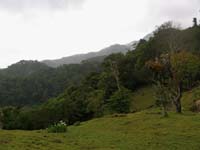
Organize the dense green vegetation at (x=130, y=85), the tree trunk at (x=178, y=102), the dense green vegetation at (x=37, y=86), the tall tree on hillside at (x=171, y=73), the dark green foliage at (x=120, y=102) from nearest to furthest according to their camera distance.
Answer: the tree trunk at (x=178, y=102) → the tall tree on hillside at (x=171, y=73) → the dense green vegetation at (x=130, y=85) → the dark green foliage at (x=120, y=102) → the dense green vegetation at (x=37, y=86)

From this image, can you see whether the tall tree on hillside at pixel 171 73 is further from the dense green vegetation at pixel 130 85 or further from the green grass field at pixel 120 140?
the green grass field at pixel 120 140

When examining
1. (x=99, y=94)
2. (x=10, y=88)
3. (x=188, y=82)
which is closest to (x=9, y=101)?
(x=10, y=88)

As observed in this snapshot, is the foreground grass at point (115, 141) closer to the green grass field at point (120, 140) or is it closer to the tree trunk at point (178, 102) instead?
the green grass field at point (120, 140)

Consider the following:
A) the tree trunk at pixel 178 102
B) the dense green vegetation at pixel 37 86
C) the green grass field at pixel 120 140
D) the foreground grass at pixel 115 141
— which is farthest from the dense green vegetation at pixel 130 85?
the dense green vegetation at pixel 37 86

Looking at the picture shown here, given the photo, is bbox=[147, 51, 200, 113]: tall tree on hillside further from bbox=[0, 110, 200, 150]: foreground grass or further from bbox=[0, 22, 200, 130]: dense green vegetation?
bbox=[0, 110, 200, 150]: foreground grass

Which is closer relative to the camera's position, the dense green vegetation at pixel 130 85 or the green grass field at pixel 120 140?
the green grass field at pixel 120 140

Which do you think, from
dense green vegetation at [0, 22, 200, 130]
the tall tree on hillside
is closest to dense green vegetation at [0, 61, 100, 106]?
dense green vegetation at [0, 22, 200, 130]

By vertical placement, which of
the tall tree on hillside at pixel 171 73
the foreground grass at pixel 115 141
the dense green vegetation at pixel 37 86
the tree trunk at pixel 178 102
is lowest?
the foreground grass at pixel 115 141

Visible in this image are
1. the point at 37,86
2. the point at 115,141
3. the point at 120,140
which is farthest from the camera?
the point at 37,86

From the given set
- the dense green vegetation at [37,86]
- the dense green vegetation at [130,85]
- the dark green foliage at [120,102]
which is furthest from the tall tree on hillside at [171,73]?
the dense green vegetation at [37,86]

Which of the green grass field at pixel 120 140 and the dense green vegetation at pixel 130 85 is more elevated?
the dense green vegetation at pixel 130 85

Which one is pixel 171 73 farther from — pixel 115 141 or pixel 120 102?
pixel 115 141

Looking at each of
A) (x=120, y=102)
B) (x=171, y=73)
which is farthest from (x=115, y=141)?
(x=120, y=102)

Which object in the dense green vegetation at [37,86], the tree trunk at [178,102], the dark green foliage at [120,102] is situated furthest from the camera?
the dense green vegetation at [37,86]
